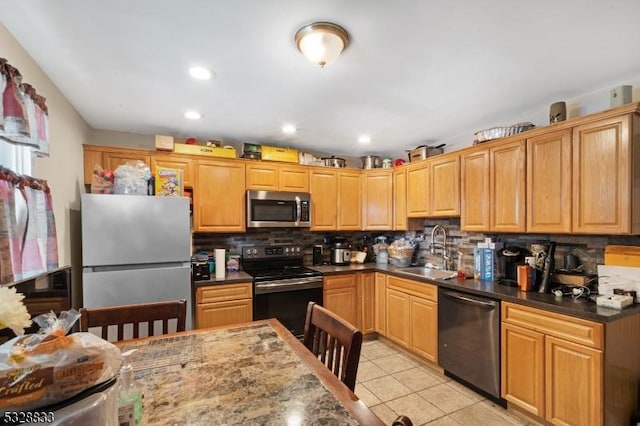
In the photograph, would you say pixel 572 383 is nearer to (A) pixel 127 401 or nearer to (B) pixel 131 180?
(A) pixel 127 401

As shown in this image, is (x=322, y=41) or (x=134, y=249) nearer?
(x=322, y=41)

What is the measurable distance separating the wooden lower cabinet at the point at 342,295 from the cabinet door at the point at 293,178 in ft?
3.68

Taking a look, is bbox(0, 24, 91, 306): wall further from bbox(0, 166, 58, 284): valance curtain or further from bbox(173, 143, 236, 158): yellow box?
bbox(173, 143, 236, 158): yellow box

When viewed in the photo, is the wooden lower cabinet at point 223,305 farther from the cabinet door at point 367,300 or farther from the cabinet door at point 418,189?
the cabinet door at point 418,189

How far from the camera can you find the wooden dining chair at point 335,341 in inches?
44.1

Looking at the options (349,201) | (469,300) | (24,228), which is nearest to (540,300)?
(469,300)

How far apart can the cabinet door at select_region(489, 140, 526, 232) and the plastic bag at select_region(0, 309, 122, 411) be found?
9.24 ft

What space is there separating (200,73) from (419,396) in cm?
292

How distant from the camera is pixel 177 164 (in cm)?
303

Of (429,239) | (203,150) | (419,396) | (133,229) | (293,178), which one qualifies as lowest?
(419,396)

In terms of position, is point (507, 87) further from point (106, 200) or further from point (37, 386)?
point (106, 200)

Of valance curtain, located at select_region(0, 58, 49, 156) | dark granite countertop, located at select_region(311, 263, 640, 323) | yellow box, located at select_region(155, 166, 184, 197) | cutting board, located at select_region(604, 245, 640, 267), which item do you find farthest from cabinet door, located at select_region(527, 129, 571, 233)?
valance curtain, located at select_region(0, 58, 49, 156)

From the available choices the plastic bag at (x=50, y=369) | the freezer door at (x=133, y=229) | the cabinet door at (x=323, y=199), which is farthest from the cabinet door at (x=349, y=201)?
the plastic bag at (x=50, y=369)

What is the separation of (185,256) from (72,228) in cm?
88
